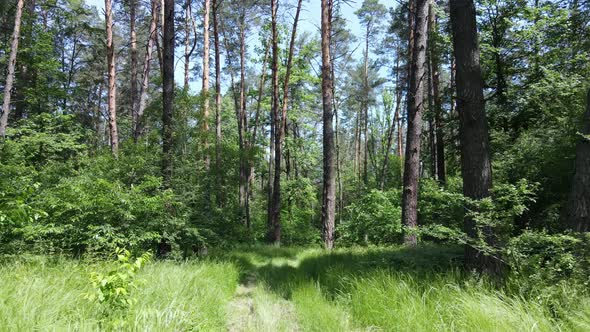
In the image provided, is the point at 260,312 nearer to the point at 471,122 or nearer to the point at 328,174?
the point at 471,122

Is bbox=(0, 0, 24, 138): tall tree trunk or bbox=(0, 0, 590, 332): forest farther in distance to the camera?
bbox=(0, 0, 24, 138): tall tree trunk

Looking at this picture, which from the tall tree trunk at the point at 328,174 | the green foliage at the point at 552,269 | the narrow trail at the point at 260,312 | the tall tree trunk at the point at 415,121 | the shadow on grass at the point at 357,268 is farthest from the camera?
the tall tree trunk at the point at 328,174

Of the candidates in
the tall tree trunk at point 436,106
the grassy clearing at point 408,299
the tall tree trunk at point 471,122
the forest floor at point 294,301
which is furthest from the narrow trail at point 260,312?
the tall tree trunk at point 436,106

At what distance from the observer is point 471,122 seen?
4613mm

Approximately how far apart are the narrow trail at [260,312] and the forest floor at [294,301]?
0.02 m

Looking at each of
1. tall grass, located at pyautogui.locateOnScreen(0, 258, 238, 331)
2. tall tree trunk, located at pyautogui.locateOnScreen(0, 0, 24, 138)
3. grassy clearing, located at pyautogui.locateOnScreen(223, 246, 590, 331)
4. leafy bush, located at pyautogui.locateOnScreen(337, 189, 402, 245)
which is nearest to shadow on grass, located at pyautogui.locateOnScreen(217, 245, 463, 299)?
grassy clearing, located at pyautogui.locateOnScreen(223, 246, 590, 331)

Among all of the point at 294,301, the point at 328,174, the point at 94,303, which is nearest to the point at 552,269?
the point at 294,301

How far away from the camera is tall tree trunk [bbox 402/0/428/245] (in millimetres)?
7359

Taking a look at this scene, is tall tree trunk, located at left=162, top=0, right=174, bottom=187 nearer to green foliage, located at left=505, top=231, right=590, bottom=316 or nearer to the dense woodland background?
the dense woodland background

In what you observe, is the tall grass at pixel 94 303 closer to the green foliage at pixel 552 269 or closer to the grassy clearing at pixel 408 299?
the grassy clearing at pixel 408 299

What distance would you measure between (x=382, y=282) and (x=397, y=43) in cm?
2422

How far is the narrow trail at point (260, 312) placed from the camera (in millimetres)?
4199

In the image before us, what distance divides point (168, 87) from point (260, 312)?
586 centimetres

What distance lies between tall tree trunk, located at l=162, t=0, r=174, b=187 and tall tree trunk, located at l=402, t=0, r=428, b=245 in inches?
224
